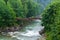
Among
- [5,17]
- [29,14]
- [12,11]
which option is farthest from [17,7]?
[29,14]

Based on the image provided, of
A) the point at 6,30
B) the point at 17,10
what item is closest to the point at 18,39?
the point at 6,30

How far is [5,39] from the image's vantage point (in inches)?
1316

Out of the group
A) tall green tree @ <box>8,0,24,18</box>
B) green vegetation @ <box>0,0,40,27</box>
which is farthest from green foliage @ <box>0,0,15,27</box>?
tall green tree @ <box>8,0,24,18</box>

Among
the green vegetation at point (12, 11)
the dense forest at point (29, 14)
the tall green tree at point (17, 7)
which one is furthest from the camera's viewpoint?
the tall green tree at point (17, 7)

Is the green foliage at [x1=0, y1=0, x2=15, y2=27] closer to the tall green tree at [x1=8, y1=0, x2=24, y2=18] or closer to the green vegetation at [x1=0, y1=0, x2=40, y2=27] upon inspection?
the green vegetation at [x1=0, y1=0, x2=40, y2=27]

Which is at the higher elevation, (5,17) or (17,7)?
(17,7)

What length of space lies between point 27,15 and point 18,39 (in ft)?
105

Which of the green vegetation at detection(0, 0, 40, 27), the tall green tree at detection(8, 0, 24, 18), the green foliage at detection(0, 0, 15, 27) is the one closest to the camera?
the green foliage at detection(0, 0, 15, 27)

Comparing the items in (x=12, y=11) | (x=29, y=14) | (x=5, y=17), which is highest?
(x=29, y=14)

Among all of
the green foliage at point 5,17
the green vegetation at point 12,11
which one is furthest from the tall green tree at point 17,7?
the green foliage at point 5,17

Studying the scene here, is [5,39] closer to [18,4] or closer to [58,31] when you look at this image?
[58,31]

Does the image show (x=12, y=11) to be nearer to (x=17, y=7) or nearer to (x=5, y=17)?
(x=5, y=17)

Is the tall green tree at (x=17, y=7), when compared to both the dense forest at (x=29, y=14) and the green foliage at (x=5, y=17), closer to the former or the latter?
the dense forest at (x=29, y=14)

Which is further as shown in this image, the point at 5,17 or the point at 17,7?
the point at 17,7
